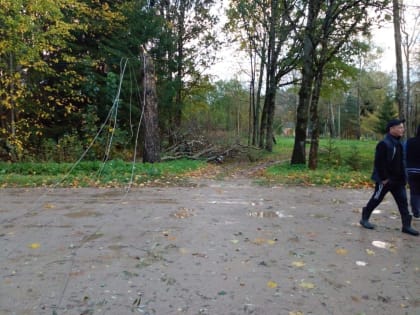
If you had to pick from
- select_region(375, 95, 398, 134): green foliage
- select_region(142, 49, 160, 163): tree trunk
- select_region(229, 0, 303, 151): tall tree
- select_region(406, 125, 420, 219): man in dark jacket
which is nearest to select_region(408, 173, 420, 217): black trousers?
select_region(406, 125, 420, 219): man in dark jacket

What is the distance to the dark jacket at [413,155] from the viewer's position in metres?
6.86

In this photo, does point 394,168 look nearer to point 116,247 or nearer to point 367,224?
point 367,224

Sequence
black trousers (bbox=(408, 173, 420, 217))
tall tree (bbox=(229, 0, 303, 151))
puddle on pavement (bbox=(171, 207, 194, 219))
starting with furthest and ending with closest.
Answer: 1. tall tree (bbox=(229, 0, 303, 151))
2. puddle on pavement (bbox=(171, 207, 194, 219))
3. black trousers (bbox=(408, 173, 420, 217))

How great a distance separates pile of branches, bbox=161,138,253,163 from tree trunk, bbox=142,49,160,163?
3.35 metres

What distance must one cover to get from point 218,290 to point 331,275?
1.39m

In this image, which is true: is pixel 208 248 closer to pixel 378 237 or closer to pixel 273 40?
pixel 378 237

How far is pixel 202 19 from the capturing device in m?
24.7

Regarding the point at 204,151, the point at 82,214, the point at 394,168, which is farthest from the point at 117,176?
the point at 204,151

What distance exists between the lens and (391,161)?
235 inches

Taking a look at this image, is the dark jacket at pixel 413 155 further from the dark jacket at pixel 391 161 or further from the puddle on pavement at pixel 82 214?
the puddle on pavement at pixel 82 214

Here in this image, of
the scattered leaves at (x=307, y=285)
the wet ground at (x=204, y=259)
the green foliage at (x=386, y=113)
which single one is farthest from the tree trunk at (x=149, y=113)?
the green foliage at (x=386, y=113)

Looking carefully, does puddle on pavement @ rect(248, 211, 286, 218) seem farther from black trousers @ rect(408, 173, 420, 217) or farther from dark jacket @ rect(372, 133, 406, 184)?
black trousers @ rect(408, 173, 420, 217)

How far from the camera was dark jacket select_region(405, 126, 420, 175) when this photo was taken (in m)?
6.86

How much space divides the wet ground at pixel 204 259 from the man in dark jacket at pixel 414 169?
503mm
